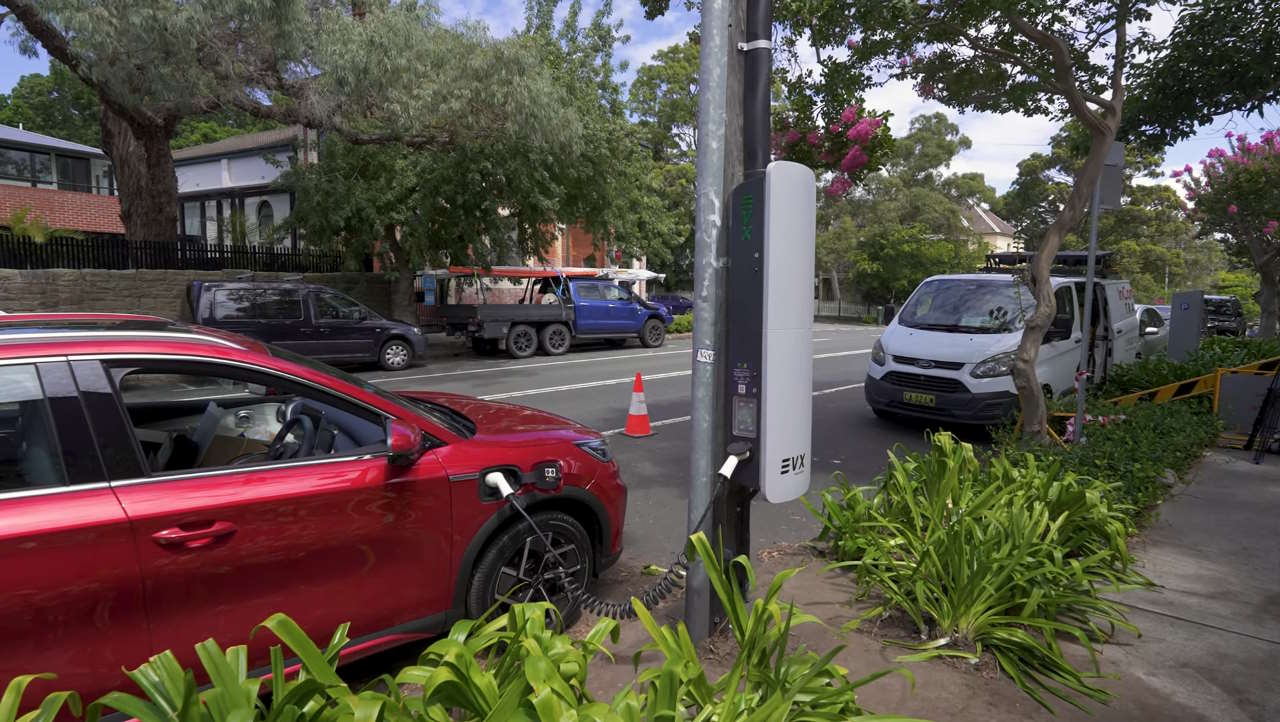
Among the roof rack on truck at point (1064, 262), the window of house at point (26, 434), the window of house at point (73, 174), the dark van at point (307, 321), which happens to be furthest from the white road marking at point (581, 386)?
the window of house at point (73, 174)

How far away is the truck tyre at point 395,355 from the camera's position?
49.2 ft

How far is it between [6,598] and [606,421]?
7.21m

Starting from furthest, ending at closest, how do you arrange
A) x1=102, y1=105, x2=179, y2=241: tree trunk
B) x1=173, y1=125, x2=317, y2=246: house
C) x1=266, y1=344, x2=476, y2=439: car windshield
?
x1=173, y1=125, x2=317, y2=246: house → x1=102, y1=105, x2=179, y2=241: tree trunk → x1=266, y1=344, x2=476, y2=439: car windshield

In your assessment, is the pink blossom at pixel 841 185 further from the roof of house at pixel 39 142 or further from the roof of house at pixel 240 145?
the roof of house at pixel 39 142

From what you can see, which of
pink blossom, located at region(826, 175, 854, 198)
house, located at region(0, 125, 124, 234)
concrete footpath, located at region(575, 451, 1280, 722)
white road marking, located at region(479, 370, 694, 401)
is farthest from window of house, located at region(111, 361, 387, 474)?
house, located at region(0, 125, 124, 234)

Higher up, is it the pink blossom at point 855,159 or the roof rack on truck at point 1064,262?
the pink blossom at point 855,159

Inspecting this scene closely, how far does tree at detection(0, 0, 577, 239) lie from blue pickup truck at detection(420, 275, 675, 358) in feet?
12.2

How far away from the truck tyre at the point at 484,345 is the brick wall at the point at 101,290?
4.26m

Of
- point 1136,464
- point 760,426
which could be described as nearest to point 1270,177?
point 1136,464

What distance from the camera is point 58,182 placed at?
2744cm

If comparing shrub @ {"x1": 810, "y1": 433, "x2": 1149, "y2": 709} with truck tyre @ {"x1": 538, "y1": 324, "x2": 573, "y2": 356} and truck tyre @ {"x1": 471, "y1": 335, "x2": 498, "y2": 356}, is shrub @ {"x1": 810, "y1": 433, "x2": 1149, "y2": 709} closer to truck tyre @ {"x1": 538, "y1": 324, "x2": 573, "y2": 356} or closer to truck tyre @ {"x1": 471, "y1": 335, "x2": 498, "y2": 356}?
truck tyre @ {"x1": 538, "y1": 324, "x2": 573, "y2": 356}

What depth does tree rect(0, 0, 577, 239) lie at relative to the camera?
12.0 meters

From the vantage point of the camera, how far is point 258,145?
1128 inches

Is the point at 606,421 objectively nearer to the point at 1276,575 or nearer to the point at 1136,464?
the point at 1136,464
